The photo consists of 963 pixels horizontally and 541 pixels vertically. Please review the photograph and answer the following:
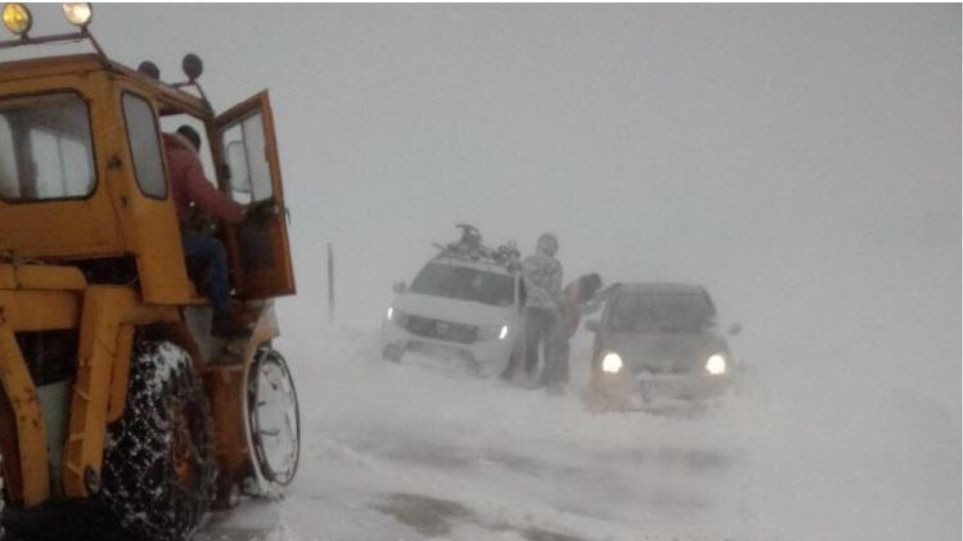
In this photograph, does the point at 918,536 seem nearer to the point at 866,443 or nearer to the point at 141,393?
the point at 866,443

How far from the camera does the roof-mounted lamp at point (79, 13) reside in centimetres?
521

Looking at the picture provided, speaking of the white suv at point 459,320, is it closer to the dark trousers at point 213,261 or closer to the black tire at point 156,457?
the dark trousers at point 213,261

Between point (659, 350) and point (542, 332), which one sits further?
point (542, 332)

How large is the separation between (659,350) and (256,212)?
24.3ft

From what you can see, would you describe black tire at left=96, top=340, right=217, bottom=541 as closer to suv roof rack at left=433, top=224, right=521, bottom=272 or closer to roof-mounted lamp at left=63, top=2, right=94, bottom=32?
roof-mounted lamp at left=63, top=2, right=94, bottom=32

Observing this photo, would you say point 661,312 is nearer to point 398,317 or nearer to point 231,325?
point 398,317

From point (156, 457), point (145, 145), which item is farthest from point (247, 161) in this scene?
point (156, 457)

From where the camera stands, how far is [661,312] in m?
14.7

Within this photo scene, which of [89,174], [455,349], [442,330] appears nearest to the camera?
[89,174]

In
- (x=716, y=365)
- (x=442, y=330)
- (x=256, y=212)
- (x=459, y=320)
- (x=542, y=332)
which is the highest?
(x=256, y=212)

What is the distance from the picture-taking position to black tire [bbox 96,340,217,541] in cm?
501

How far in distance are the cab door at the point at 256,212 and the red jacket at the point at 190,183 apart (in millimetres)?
525

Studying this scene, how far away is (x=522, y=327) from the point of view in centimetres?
1642

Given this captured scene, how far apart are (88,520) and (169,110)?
2472mm
